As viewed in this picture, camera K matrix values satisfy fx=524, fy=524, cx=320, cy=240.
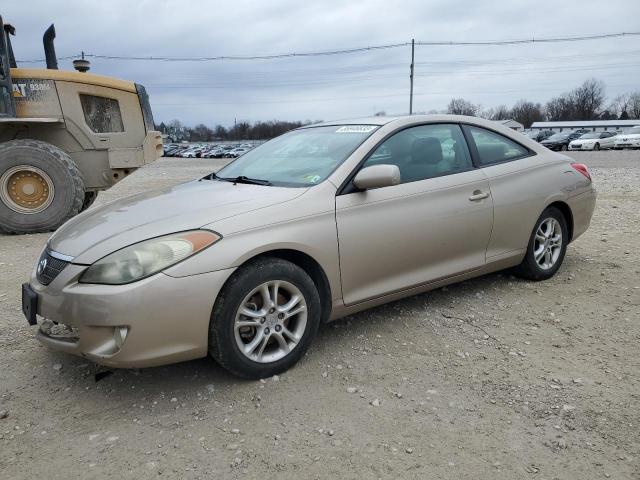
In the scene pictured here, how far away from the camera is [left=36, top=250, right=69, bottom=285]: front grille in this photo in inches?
111

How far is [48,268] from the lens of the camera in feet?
9.57

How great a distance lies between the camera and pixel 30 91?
7.20m

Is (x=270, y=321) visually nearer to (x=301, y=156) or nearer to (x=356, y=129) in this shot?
(x=301, y=156)

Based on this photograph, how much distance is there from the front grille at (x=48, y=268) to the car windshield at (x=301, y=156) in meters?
1.39

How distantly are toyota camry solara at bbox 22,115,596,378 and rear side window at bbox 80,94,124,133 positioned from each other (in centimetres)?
430

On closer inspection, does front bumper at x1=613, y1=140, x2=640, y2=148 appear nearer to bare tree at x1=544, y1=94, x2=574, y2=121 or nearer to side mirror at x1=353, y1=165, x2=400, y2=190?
side mirror at x1=353, y1=165, x2=400, y2=190

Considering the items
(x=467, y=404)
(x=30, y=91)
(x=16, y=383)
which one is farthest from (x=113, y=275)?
(x=30, y=91)

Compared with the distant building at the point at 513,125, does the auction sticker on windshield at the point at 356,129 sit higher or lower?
higher

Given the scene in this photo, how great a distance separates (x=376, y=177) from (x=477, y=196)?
3.65 feet

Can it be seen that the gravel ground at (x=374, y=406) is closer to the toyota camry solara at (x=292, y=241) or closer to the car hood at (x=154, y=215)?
the toyota camry solara at (x=292, y=241)

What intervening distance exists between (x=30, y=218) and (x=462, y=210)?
5878 millimetres

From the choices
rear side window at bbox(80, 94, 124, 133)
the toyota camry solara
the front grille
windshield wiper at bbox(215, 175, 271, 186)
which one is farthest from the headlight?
rear side window at bbox(80, 94, 124, 133)

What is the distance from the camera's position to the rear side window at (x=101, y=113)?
24.8 feet

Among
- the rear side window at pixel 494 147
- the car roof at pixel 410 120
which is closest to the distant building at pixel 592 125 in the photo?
the rear side window at pixel 494 147
